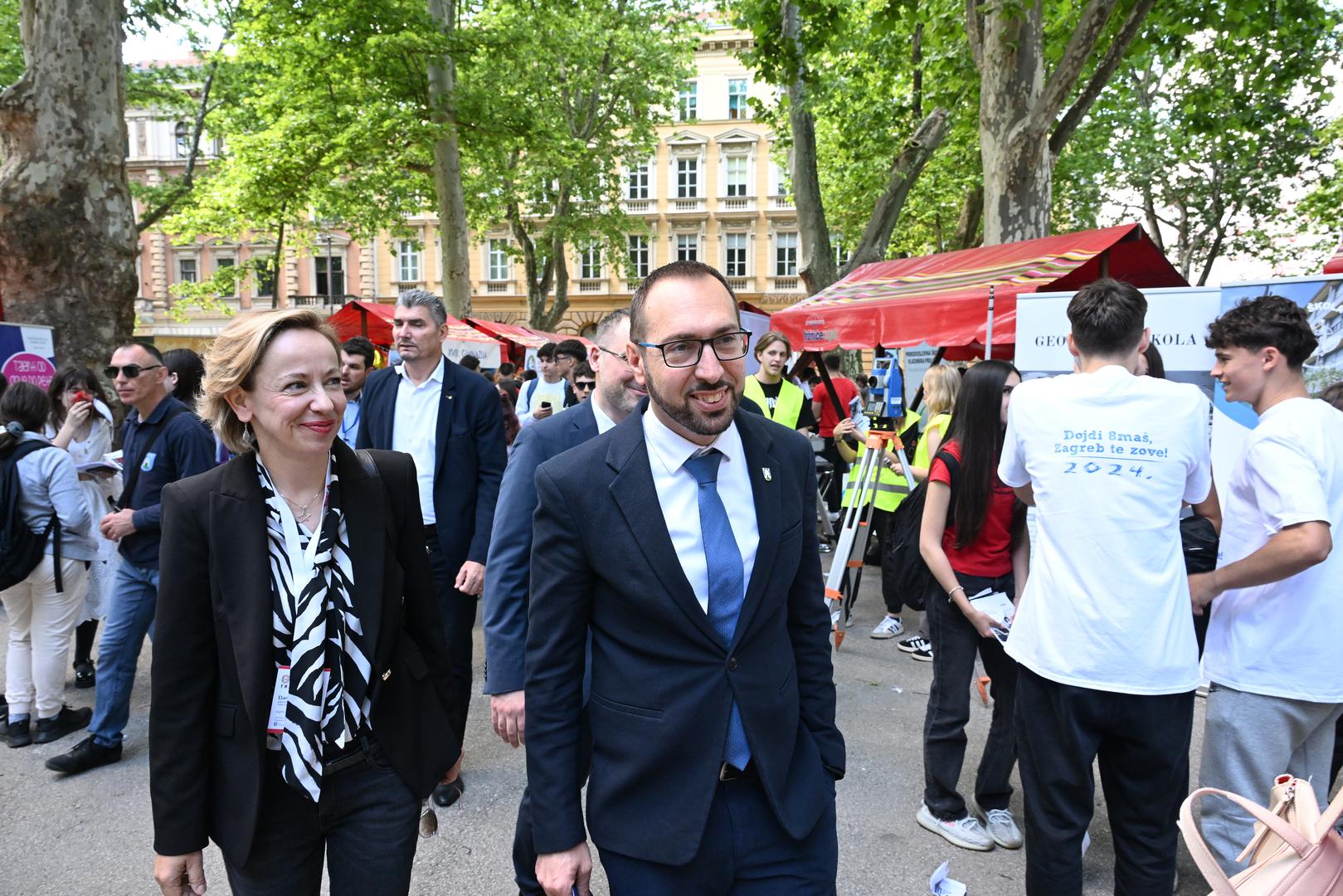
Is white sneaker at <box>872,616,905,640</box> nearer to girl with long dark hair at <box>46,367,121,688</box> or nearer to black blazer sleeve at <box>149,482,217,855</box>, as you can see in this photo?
girl with long dark hair at <box>46,367,121,688</box>

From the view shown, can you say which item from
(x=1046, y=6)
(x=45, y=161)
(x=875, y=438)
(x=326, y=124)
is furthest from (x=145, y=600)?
(x=326, y=124)

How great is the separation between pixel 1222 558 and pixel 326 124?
17.4 meters

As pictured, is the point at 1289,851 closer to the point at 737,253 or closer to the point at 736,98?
the point at 737,253

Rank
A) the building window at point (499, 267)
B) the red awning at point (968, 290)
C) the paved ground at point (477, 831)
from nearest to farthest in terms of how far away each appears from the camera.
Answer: the paved ground at point (477, 831) → the red awning at point (968, 290) → the building window at point (499, 267)

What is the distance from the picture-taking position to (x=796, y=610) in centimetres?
A: 203

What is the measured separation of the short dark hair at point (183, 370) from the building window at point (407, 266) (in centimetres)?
4101

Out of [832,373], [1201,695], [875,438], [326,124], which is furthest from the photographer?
[326,124]

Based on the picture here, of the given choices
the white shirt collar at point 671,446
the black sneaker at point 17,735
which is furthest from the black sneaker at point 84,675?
the white shirt collar at point 671,446

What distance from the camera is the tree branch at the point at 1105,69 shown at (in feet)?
27.9

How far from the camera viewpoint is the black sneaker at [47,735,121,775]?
13.3 ft

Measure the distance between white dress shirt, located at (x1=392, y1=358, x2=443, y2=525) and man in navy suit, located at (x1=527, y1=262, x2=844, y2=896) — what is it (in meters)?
2.47

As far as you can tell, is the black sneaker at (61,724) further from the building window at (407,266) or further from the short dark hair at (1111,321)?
the building window at (407,266)

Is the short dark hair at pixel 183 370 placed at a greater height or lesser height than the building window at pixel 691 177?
lesser

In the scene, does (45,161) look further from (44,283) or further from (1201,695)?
(1201,695)
